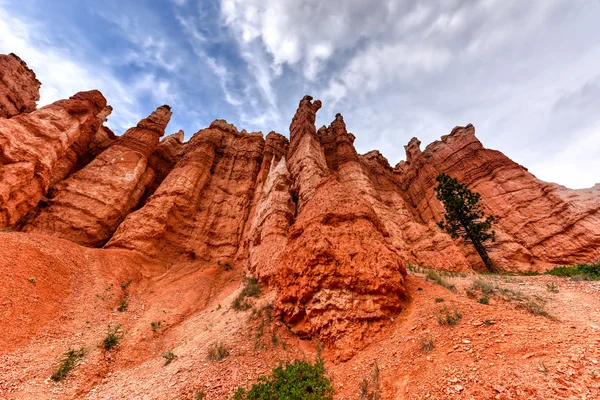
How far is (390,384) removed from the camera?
5012mm

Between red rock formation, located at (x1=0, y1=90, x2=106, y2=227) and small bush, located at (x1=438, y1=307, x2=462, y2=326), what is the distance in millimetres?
25251

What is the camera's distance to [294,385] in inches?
226

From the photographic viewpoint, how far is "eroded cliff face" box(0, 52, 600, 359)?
895 centimetres

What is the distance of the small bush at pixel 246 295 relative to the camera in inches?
469

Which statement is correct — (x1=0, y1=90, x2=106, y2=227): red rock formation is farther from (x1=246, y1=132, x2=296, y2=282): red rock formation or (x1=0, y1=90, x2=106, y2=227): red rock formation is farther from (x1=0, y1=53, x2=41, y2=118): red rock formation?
(x1=246, y1=132, x2=296, y2=282): red rock formation

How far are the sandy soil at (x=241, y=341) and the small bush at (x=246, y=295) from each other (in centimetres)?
43

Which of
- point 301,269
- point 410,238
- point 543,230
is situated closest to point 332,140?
point 410,238

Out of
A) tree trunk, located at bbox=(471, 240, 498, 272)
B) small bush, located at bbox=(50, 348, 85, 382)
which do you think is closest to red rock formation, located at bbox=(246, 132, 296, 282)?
small bush, located at bbox=(50, 348, 85, 382)

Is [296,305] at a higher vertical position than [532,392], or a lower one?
higher

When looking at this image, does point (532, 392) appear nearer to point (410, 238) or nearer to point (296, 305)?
point (296, 305)

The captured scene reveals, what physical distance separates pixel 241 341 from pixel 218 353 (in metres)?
0.89

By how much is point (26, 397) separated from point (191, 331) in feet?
17.9

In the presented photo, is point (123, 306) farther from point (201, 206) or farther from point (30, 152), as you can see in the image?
point (30, 152)

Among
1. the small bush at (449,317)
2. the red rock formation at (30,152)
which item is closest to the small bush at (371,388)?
the small bush at (449,317)
